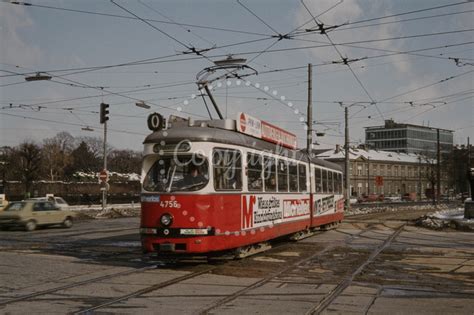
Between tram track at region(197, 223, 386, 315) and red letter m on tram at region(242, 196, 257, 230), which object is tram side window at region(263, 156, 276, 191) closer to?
red letter m on tram at region(242, 196, 257, 230)

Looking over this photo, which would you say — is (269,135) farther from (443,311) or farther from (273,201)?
(443,311)

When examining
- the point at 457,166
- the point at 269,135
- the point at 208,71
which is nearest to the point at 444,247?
the point at 269,135

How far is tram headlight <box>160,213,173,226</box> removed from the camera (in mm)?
11359

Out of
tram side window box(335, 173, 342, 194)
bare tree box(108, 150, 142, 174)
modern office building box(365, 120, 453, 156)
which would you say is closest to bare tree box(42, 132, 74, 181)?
bare tree box(108, 150, 142, 174)

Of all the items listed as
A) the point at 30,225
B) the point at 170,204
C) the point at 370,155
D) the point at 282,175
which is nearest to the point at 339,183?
the point at 282,175

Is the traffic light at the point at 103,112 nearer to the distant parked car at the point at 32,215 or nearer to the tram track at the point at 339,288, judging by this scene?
the distant parked car at the point at 32,215

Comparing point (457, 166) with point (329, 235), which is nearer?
point (329, 235)

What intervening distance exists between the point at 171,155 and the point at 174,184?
0.67 metres

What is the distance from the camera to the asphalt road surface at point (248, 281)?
785 cm

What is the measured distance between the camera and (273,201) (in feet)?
48.2

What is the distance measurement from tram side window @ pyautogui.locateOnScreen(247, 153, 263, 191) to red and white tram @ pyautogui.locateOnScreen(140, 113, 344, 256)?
0.08ft

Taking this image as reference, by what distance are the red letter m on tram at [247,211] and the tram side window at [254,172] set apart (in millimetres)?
277

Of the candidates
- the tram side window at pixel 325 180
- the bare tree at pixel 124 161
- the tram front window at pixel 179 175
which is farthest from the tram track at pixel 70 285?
the bare tree at pixel 124 161

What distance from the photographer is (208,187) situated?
11594 mm
